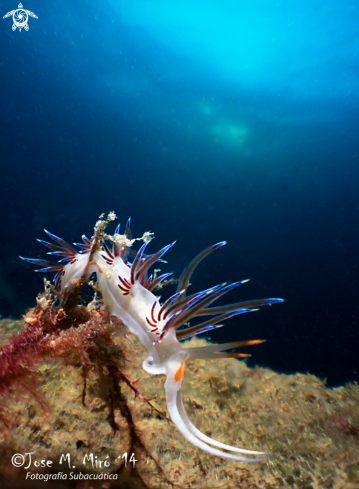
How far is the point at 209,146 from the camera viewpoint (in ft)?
50.2

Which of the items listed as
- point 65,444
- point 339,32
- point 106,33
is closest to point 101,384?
point 65,444

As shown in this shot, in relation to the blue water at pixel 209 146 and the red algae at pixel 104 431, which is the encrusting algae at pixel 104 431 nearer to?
the red algae at pixel 104 431

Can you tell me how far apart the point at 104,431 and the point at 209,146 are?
15.7m

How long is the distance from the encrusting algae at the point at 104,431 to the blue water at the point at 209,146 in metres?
9.49

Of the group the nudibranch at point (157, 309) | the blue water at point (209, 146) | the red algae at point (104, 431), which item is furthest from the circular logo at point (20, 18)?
the red algae at point (104, 431)

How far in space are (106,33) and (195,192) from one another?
364 inches

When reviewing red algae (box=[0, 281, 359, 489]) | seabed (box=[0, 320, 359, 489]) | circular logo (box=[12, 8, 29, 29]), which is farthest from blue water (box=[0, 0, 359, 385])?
red algae (box=[0, 281, 359, 489])

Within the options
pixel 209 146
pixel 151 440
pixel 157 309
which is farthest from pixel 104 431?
pixel 209 146

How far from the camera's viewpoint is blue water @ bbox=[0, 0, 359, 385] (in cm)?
1045

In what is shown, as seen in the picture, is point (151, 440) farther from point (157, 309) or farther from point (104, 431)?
point (157, 309)

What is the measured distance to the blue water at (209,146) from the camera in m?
10.4

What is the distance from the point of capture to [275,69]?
36.7 ft

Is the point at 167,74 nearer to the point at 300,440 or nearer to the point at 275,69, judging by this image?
the point at 275,69

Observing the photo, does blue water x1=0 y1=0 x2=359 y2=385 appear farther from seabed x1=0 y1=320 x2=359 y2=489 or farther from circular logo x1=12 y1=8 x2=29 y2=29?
seabed x1=0 y1=320 x2=359 y2=489
